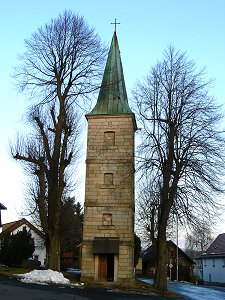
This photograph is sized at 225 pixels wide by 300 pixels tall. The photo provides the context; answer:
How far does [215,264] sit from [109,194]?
3151cm

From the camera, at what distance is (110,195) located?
99.5 feet

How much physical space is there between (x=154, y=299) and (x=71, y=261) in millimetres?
45229

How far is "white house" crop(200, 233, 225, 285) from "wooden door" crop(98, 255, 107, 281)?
28.0m

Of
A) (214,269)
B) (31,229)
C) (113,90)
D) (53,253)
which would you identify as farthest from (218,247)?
(53,253)

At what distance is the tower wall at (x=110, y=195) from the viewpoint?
94.4 ft

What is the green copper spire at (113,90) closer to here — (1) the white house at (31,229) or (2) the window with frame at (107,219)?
(2) the window with frame at (107,219)

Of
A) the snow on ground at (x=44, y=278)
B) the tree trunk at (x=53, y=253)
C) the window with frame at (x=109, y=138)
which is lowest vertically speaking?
the snow on ground at (x=44, y=278)

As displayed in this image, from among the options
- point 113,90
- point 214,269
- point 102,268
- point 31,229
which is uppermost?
point 113,90

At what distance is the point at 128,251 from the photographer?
94.4ft

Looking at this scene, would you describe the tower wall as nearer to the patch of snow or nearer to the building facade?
the patch of snow

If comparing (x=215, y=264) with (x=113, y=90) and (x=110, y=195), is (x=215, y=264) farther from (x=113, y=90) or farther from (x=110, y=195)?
(x=113, y=90)

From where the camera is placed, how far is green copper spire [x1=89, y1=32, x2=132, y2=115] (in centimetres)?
3306

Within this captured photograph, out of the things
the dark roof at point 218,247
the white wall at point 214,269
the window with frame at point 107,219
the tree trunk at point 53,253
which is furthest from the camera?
the dark roof at point 218,247

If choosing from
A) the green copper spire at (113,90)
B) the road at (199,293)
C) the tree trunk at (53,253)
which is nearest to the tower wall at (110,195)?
the green copper spire at (113,90)
